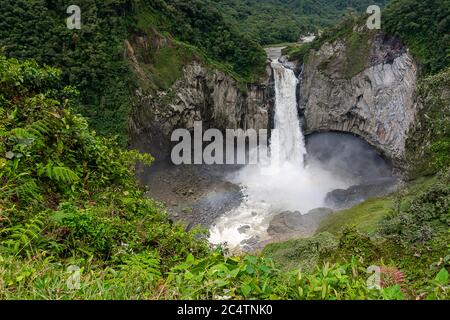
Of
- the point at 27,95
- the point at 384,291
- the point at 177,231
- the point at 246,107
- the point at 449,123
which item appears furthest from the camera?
the point at 246,107

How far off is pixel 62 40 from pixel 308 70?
21.6 metres

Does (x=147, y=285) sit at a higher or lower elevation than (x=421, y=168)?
higher

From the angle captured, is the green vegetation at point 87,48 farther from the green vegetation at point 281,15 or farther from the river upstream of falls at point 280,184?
the green vegetation at point 281,15

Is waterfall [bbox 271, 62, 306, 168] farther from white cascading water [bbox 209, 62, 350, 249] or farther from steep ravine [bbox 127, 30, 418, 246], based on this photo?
steep ravine [bbox 127, 30, 418, 246]

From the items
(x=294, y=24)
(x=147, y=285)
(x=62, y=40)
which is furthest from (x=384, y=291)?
(x=294, y=24)

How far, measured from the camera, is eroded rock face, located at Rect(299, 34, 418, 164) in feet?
95.1

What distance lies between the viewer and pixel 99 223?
5.05m

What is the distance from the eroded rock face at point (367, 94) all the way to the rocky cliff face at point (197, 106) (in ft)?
14.0

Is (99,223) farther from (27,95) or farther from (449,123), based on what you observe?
(449,123)

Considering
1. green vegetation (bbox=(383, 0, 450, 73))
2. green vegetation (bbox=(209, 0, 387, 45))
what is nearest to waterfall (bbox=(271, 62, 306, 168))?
green vegetation (bbox=(383, 0, 450, 73))

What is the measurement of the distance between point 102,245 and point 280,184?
26.6m

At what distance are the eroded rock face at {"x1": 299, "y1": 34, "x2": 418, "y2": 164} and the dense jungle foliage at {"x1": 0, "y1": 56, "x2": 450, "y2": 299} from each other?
22155 mm

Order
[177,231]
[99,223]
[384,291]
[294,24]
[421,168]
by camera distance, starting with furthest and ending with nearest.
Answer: [294,24], [421,168], [177,231], [99,223], [384,291]

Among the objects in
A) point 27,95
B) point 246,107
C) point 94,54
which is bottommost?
point 246,107
